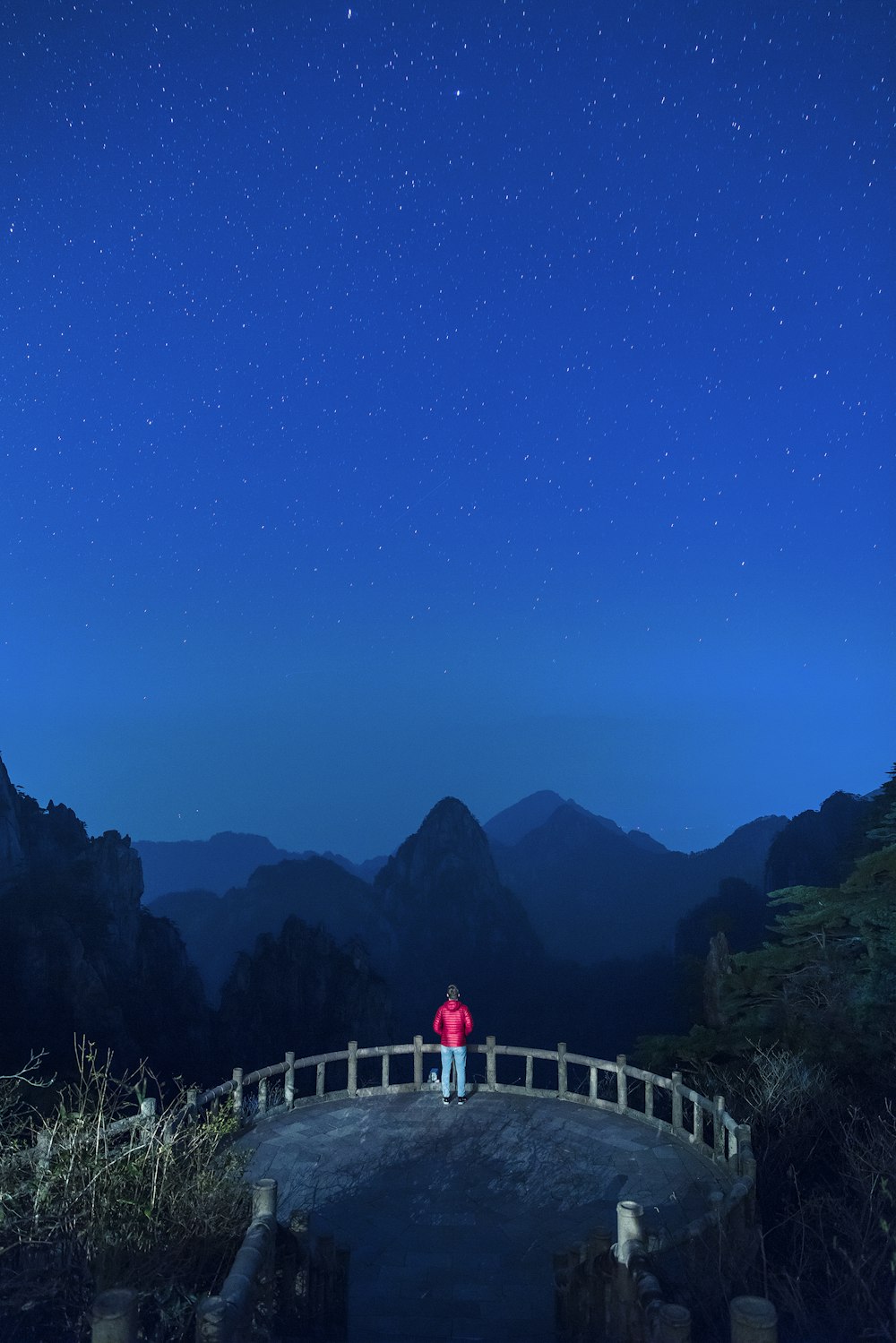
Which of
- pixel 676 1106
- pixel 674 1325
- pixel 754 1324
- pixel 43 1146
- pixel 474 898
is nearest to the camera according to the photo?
pixel 754 1324

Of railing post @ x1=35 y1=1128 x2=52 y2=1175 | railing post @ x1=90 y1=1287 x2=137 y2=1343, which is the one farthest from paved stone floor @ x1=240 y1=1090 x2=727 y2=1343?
railing post @ x1=90 y1=1287 x2=137 y2=1343

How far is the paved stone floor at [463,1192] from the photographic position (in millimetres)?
7691

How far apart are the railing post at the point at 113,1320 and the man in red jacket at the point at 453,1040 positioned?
8.50 metres

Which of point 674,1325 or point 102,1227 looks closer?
point 674,1325

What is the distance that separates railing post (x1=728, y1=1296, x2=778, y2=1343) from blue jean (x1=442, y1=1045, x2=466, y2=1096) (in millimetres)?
8901

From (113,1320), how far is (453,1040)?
8855mm

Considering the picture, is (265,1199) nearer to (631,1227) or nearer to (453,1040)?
(631,1227)

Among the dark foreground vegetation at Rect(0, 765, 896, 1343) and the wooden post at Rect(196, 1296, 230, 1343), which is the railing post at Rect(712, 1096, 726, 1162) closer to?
the dark foreground vegetation at Rect(0, 765, 896, 1343)

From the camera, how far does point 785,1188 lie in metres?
10.4

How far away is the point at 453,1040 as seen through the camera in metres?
12.8

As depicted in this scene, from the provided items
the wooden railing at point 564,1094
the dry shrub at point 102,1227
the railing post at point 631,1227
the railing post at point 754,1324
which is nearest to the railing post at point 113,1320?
the dry shrub at point 102,1227

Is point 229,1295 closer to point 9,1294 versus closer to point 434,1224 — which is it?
point 9,1294

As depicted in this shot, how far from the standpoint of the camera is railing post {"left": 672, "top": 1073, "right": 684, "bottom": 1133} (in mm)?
11242

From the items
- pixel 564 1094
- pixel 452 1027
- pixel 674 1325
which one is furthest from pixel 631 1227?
pixel 564 1094
